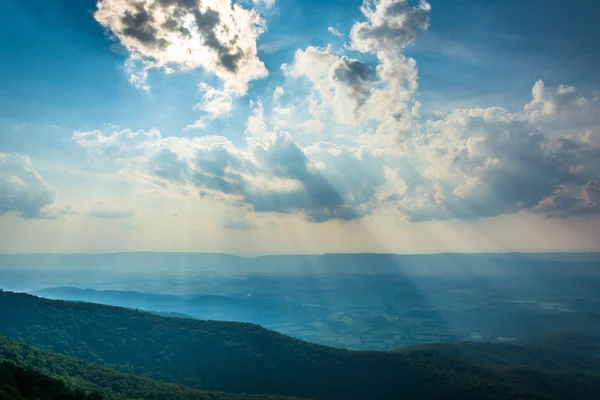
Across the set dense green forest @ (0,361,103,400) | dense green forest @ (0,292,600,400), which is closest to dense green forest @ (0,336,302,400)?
dense green forest @ (0,292,600,400)

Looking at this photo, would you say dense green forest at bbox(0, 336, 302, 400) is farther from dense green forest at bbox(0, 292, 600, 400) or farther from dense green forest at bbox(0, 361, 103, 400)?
dense green forest at bbox(0, 361, 103, 400)

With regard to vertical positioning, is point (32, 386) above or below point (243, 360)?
above

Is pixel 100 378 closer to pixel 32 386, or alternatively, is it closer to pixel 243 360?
pixel 32 386

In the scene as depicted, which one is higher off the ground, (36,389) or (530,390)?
(36,389)

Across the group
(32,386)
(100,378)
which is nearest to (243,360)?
(100,378)

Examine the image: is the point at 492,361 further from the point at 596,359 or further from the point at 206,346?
the point at 206,346

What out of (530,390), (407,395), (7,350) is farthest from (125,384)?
(530,390)

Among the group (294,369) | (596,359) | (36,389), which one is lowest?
(596,359)

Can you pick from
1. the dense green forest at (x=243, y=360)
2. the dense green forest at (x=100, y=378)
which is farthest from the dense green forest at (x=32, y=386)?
the dense green forest at (x=243, y=360)
